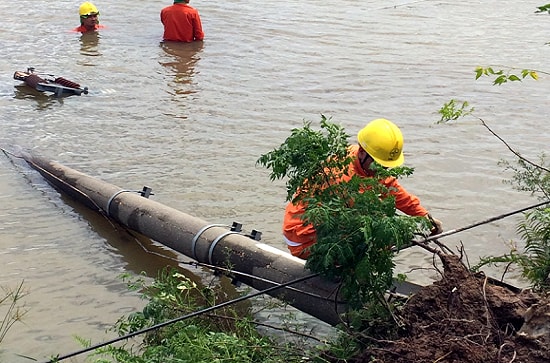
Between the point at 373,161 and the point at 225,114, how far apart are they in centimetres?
586

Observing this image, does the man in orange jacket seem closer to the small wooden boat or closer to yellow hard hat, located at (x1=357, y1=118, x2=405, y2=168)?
yellow hard hat, located at (x1=357, y1=118, x2=405, y2=168)

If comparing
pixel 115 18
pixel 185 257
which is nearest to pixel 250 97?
pixel 185 257

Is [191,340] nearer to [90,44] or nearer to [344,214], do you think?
[344,214]

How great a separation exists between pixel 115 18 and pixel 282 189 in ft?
30.8

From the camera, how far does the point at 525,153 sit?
9.62m

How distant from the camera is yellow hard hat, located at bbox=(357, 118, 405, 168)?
542 centimetres

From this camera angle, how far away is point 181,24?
48.0 feet

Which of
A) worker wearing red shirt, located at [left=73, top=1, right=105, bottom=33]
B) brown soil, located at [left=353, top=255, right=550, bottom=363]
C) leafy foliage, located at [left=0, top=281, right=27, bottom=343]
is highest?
brown soil, located at [left=353, top=255, right=550, bottom=363]

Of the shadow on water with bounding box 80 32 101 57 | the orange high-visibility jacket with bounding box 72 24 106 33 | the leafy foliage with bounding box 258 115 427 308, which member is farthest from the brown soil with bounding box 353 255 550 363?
the orange high-visibility jacket with bounding box 72 24 106 33

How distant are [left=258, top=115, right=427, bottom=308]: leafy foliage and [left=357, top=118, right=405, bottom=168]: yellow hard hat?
468mm

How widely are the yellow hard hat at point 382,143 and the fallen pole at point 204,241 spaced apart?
882 millimetres

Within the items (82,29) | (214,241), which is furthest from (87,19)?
(214,241)

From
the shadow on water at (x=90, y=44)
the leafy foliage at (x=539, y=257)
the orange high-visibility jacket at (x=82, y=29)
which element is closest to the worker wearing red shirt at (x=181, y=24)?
the shadow on water at (x=90, y=44)

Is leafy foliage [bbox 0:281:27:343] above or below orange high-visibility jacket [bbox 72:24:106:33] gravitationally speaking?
below
